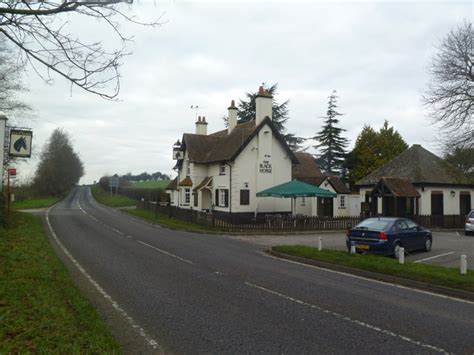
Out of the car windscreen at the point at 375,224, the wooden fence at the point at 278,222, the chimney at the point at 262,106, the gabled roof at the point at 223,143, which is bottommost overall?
the wooden fence at the point at 278,222

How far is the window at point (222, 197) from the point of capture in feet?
104

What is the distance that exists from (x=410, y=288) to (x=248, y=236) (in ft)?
43.4

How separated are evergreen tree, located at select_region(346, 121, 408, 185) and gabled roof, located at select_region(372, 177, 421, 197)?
81.6ft

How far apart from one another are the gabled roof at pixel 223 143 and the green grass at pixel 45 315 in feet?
72.5

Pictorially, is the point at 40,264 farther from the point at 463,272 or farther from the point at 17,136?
the point at 463,272

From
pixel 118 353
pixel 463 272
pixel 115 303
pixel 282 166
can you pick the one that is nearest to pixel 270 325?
pixel 118 353

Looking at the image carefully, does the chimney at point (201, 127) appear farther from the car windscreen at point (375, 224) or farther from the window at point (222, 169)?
the car windscreen at point (375, 224)

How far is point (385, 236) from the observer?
13.6 meters

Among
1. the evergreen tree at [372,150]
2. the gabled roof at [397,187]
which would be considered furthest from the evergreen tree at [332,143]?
the gabled roof at [397,187]

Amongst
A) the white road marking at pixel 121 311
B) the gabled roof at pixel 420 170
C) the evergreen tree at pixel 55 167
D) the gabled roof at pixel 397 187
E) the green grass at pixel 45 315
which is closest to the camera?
the green grass at pixel 45 315

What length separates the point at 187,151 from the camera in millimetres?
36469

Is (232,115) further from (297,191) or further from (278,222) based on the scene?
(278,222)

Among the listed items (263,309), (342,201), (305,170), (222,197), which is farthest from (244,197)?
(263,309)

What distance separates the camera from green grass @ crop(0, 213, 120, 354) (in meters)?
5.07
